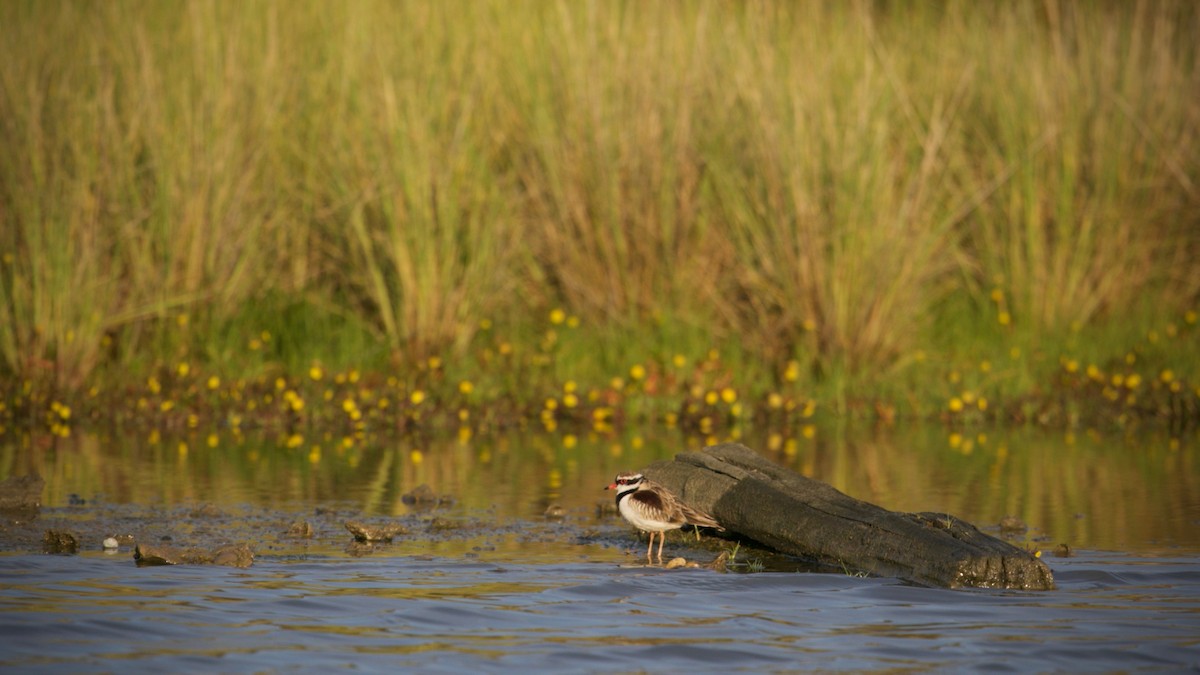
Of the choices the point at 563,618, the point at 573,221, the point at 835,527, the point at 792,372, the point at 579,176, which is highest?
the point at 579,176

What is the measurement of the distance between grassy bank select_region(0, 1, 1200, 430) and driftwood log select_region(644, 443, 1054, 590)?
13.6 ft

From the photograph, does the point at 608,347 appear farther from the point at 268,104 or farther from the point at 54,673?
the point at 54,673

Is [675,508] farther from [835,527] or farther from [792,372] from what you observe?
[792,372]

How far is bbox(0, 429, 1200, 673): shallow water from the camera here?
573cm

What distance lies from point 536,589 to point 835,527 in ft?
4.73

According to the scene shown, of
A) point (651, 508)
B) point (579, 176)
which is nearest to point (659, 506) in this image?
point (651, 508)

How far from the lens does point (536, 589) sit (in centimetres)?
676

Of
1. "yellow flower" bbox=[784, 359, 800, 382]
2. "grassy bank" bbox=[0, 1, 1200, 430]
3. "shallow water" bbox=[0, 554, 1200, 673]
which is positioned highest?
"grassy bank" bbox=[0, 1, 1200, 430]

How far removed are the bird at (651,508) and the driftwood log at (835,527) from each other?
0.83 feet

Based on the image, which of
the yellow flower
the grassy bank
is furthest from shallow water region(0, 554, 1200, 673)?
the yellow flower

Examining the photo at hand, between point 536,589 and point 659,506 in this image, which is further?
point 659,506

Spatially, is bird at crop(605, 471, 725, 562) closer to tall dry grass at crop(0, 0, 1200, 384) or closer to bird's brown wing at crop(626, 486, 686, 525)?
bird's brown wing at crop(626, 486, 686, 525)

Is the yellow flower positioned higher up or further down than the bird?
higher up

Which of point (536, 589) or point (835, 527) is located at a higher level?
point (835, 527)
